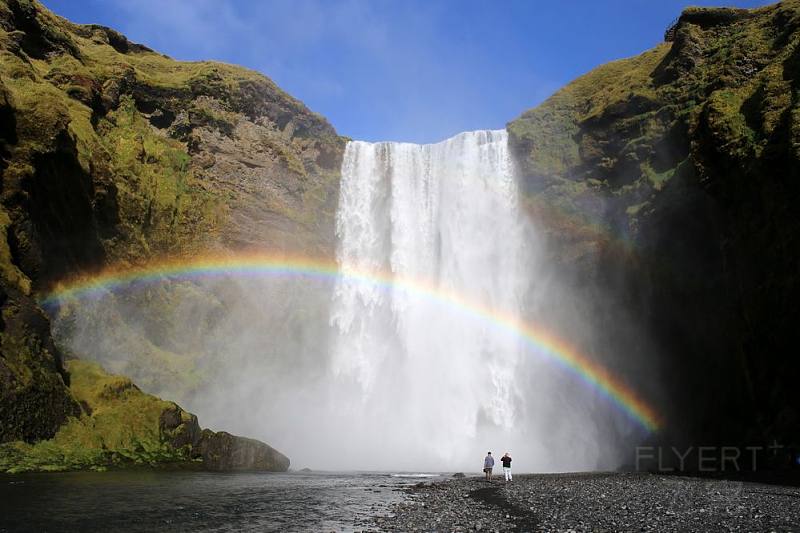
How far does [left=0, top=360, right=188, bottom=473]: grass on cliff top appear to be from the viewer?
2445 centimetres

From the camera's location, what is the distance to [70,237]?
1458 inches

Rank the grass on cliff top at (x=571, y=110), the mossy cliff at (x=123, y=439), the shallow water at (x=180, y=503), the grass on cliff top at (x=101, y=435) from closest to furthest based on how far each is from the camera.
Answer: the shallow water at (x=180, y=503) → the grass on cliff top at (x=101, y=435) → the mossy cliff at (x=123, y=439) → the grass on cliff top at (x=571, y=110)

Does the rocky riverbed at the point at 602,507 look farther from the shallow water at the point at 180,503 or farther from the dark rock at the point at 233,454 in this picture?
the dark rock at the point at 233,454

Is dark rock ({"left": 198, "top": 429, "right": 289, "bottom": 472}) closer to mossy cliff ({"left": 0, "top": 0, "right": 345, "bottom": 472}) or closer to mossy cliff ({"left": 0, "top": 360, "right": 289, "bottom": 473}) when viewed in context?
mossy cliff ({"left": 0, "top": 360, "right": 289, "bottom": 473})

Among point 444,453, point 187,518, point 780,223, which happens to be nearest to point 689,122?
point 780,223

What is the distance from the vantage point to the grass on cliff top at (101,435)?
24.5 m

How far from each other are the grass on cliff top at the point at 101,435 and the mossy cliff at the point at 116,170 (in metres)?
0.49

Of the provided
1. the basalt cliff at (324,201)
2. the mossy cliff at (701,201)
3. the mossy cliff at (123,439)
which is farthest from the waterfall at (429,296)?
the mossy cliff at (123,439)

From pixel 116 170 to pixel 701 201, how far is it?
4212 cm

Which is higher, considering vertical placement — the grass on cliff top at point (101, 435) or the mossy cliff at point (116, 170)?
the mossy cliff at point (116, 170)

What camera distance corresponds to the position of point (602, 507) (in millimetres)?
17125

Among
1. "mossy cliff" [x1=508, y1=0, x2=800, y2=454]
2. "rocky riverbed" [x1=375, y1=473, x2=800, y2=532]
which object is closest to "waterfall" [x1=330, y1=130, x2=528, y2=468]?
"mossy cliff" [x1=508, y1=0, x2=800, y2=454]

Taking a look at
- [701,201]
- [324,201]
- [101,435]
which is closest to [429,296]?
[324,201]

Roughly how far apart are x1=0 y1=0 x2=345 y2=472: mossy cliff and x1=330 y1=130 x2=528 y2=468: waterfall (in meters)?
5.61
